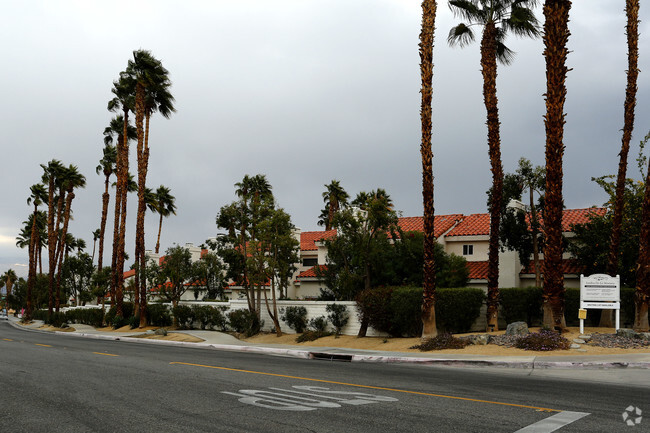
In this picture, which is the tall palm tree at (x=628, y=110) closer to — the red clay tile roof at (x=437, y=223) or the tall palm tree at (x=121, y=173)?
the red clay tile roof at (x=437, y=223)

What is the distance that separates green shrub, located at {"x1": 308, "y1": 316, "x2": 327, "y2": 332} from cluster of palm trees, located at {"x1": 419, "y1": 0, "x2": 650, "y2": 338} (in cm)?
815

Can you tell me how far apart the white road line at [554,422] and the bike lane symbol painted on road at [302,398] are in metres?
2.58

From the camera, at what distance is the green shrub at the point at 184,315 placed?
35.9 m

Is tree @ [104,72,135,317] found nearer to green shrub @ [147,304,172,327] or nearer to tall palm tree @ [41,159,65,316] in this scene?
green shrub @ [147,304,172,327]

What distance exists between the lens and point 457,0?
25609mm

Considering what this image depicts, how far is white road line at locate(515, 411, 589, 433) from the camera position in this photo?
23.2 feet

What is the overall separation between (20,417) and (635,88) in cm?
2479

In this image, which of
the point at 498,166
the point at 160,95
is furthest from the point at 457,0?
the point at 160,95

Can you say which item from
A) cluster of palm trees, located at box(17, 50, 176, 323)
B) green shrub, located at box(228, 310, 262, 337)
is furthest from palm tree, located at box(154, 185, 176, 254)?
green shrub, located at box(228, 310, 262, 337)

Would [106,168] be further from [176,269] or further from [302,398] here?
[302,398]

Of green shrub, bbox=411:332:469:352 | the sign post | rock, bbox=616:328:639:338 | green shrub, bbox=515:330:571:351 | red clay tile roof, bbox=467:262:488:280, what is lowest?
green shrub, bbox=411:332:469:352

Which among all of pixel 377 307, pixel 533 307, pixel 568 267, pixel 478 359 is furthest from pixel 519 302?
pixel 478 359

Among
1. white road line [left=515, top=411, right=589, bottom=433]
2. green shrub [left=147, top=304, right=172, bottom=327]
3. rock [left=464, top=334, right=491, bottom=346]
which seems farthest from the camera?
green shrub [left=147, top=304, right=172, bottom=327]

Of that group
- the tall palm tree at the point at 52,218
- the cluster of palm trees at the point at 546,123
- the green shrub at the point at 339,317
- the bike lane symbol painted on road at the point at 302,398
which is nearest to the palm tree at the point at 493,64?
the cluster of palm trees at the point at 546,123
